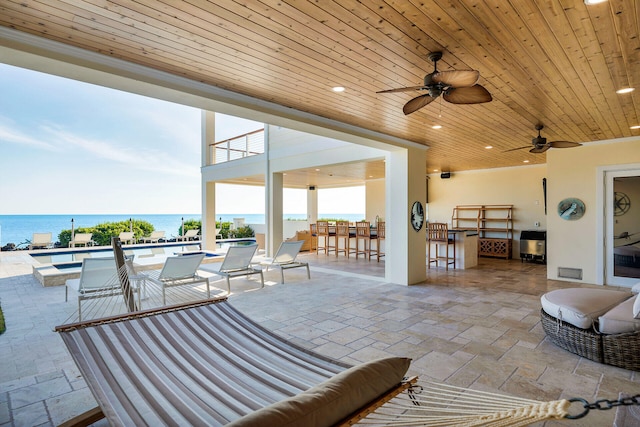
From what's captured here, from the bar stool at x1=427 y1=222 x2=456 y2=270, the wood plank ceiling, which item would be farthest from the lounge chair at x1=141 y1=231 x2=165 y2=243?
the wood plank ceiling

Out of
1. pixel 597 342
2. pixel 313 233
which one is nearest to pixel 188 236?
pixel 313 233

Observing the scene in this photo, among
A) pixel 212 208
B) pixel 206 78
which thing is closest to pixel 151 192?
pixel 212 208

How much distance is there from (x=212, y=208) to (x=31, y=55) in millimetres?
9205

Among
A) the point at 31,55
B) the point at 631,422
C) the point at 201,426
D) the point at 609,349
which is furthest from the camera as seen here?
the point at 609,349

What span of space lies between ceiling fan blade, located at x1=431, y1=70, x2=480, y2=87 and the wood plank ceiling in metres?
0.31

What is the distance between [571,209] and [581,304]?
4164 mm

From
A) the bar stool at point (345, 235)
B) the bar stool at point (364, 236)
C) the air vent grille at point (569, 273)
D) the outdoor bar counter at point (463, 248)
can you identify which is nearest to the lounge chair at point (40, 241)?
the bar stool at point (345, 235)

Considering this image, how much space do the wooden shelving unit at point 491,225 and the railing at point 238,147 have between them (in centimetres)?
670

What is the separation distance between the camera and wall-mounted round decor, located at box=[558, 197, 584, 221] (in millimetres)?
6504

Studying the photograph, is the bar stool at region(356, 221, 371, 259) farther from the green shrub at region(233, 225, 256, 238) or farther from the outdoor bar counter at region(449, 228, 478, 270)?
the green shrub at region(233, 225, 256, 238)

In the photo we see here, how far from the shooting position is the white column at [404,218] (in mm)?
Answer: 6500

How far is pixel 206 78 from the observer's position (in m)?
3.39

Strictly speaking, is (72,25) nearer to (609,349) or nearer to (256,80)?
(256,80)

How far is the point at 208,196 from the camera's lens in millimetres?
11734
